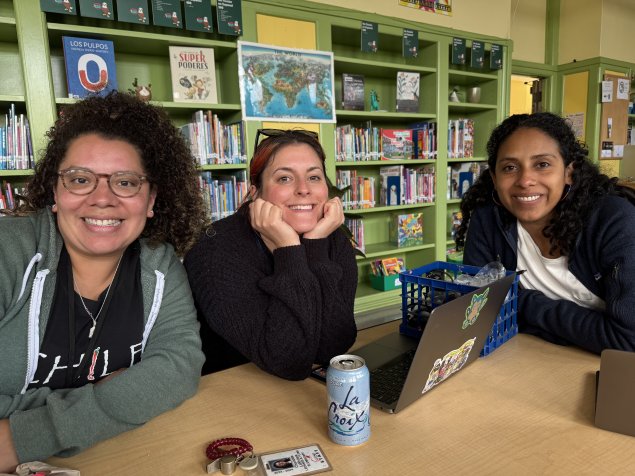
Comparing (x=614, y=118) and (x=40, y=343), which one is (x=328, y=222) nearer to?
(x=40, y=343)

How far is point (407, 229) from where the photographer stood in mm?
3908

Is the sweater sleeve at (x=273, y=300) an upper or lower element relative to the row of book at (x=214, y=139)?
lower

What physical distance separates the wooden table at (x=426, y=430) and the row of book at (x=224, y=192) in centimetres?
192

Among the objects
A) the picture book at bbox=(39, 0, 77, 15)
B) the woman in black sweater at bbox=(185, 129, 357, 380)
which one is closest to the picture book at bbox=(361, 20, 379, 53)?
the picture book at bbox=(39, 0, 77, 15)

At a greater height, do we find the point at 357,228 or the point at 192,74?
the point at 192,74

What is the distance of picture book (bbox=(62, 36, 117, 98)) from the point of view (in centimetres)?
241

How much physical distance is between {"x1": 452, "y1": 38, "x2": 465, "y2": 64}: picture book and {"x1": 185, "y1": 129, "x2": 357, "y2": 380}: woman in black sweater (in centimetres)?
280

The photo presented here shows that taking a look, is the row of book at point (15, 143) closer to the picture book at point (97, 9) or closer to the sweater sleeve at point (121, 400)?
the picture book at point (97, 9)

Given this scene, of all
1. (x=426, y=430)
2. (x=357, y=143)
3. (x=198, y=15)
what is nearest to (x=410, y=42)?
(x=357, y=143)

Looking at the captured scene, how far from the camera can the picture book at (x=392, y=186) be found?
12.3ft

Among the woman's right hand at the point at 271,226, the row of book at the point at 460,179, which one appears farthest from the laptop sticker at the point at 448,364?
the row of book at the point at 460,179

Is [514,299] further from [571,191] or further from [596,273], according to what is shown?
[571,191]

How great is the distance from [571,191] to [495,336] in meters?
0.59

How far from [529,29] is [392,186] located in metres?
2.83
